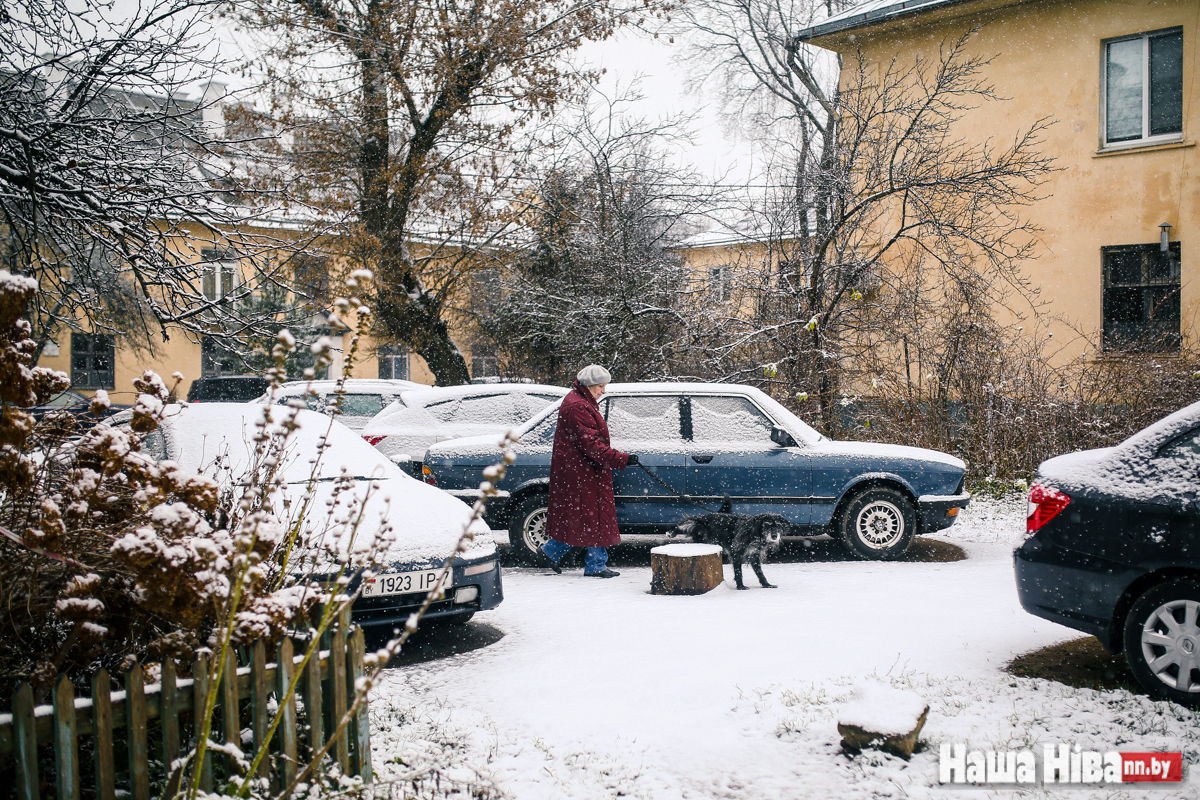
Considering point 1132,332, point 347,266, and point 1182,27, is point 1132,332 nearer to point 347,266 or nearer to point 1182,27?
point 1182,27

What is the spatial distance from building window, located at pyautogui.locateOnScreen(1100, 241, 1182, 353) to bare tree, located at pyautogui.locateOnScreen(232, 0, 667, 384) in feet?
34.1

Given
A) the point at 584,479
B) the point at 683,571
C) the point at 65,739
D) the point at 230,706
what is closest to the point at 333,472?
the point at 584,479

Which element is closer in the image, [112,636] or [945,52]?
[112,636]

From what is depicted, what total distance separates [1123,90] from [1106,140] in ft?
2.80

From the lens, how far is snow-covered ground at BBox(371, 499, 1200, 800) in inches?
140

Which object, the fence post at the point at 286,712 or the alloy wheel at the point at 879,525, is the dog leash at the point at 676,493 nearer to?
the alloy wheel at the point at 879,525

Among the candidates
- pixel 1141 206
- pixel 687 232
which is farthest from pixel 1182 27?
pixel 687 232

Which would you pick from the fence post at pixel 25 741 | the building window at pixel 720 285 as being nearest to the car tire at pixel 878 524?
the building window at pixel 720 285

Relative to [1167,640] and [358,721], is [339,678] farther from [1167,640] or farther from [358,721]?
[1167,640]

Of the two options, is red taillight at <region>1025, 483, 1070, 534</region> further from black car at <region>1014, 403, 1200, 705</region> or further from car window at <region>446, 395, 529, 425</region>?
car window at <region>446, 395, 529, 425</region>

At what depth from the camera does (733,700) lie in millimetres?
4375

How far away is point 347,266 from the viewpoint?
18656mm

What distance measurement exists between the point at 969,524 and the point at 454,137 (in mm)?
12591

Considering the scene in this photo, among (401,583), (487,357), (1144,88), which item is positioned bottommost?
(401,583)
